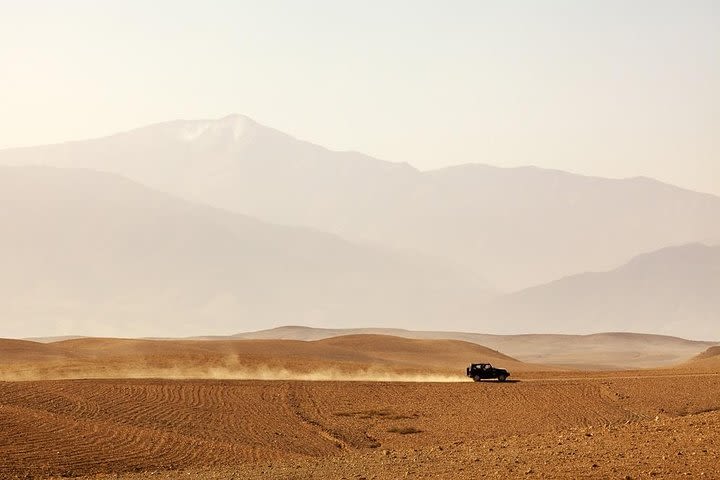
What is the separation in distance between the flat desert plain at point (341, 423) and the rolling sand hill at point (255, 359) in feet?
1.34

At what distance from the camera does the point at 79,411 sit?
3872 cm

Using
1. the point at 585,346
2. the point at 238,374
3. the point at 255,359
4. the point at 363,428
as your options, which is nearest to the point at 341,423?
the point at 363,428

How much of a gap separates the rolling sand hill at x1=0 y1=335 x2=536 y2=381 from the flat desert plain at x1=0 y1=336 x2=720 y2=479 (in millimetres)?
409

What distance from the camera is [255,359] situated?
68.7 meters

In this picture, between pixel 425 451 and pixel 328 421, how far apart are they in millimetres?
12927

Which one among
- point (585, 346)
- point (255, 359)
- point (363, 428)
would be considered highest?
point (585, 346)

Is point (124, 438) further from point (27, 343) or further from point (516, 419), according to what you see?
point (27, 343)

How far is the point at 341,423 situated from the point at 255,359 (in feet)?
92.2

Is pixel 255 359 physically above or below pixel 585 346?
below

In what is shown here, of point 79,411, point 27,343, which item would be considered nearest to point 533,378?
point 79,411

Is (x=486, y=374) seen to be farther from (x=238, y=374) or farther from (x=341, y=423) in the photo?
(x=341, y=423)

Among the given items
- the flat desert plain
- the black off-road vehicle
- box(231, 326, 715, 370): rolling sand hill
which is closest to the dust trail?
the flat desert plain

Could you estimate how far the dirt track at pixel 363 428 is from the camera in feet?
84.7

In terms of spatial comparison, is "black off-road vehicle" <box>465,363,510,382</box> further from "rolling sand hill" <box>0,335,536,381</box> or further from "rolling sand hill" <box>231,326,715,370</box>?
"rolling sand hill" <box>231,326,715,370</box>
